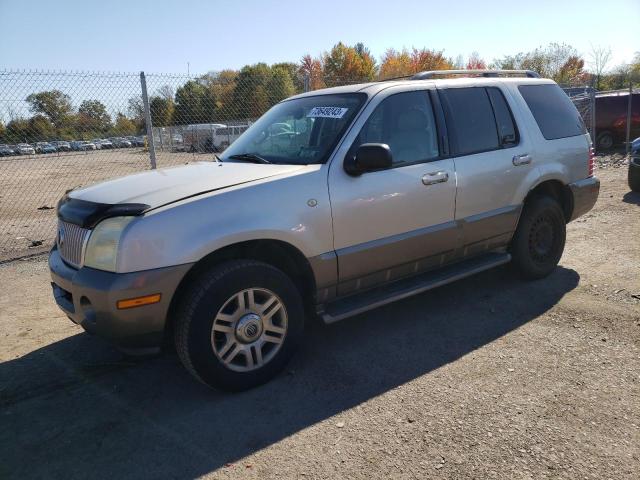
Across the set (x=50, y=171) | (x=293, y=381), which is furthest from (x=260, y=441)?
(x=50, y=171)

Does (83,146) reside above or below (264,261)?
above

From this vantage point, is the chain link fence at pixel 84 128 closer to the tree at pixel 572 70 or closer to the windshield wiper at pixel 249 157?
the windshield wiper at pixel 249 157

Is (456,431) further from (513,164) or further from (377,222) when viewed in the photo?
(513,164)

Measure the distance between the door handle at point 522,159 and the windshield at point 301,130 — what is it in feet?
5.42

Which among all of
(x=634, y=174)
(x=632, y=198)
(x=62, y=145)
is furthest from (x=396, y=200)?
(x=62, y=145)

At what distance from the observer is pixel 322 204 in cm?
332

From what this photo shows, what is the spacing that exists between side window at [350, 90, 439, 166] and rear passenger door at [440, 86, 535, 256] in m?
0.22

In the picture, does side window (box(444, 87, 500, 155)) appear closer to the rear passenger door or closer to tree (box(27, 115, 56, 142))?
the rear passenger door

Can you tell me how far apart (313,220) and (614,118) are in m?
15.8

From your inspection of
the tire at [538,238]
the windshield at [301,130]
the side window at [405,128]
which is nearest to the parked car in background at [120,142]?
the windshield at [301,130]

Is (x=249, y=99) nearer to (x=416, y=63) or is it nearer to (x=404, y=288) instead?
(x=404, y=288)

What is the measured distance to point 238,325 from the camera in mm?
3105

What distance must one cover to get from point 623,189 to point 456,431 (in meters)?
8.69

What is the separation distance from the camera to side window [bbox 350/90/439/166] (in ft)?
12.1
